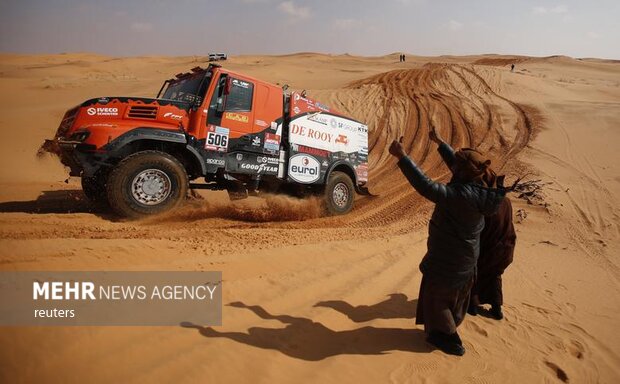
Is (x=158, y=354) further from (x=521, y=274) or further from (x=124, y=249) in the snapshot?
(x=521, y=274)

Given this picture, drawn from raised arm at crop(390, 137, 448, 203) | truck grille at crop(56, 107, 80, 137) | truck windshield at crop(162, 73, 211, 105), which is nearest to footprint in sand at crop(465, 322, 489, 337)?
raised arm at crop(390, 137, 448, 203)

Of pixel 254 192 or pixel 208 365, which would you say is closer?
pixel 208 365

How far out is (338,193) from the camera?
27.4 feet

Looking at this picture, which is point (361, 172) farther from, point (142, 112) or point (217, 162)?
point (142, 112)

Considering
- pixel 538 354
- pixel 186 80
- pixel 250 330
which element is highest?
pixel 186 80

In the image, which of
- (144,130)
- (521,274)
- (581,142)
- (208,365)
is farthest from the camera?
(581,142)

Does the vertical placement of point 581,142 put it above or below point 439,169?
above

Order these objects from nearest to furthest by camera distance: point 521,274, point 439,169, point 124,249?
point 124,249, point 521,274, point 439,169

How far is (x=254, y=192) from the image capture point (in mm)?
7398

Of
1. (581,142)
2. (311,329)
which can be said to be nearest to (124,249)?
(311,329)

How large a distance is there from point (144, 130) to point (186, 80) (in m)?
1.60

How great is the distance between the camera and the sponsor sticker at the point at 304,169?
7523 millimetres

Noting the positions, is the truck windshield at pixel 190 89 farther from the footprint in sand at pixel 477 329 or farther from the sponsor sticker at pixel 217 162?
the footprint in sand at pixel 477 329

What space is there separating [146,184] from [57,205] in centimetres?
233
